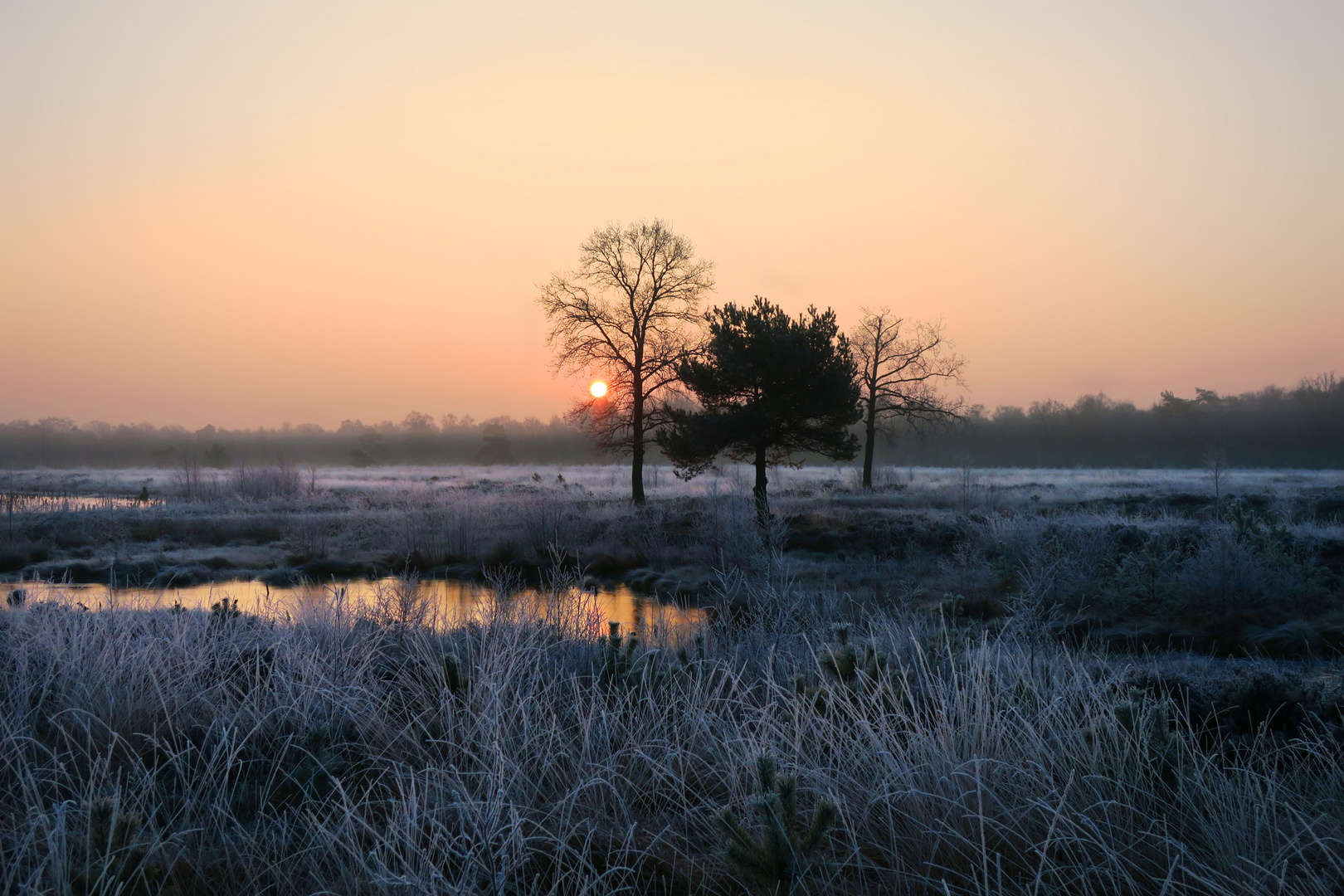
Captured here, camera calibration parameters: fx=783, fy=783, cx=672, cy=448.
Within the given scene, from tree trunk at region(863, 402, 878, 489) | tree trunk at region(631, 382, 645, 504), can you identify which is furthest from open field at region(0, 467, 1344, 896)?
tree trunk at region(863, 402, 878, 489)

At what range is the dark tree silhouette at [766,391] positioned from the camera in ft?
67.0

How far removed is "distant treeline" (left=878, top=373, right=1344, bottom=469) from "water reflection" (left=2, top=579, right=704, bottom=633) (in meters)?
48.2

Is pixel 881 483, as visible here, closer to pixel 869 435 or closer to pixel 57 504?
pixel 869 435

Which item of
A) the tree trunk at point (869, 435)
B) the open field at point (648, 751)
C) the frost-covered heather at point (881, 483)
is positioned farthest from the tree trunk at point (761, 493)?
the tree trunk at point (869, 435)

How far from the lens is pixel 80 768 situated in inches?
172

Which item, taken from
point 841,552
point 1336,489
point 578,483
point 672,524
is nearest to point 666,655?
point 841,552

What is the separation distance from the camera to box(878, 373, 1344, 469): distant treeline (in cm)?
6450

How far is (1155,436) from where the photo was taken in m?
73.0

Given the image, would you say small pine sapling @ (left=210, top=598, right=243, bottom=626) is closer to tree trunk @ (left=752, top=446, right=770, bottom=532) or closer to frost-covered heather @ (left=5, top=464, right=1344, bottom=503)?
tree trunk @ (left=752, top=446, right=770, bottom=532)

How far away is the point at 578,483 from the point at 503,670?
33.5m

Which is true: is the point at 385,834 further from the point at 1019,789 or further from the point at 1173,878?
the point at 1173,878

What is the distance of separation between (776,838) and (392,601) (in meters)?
7.26

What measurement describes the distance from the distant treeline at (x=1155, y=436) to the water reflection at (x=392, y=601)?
48.2 metres

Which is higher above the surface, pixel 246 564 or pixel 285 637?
pixel 285 637
